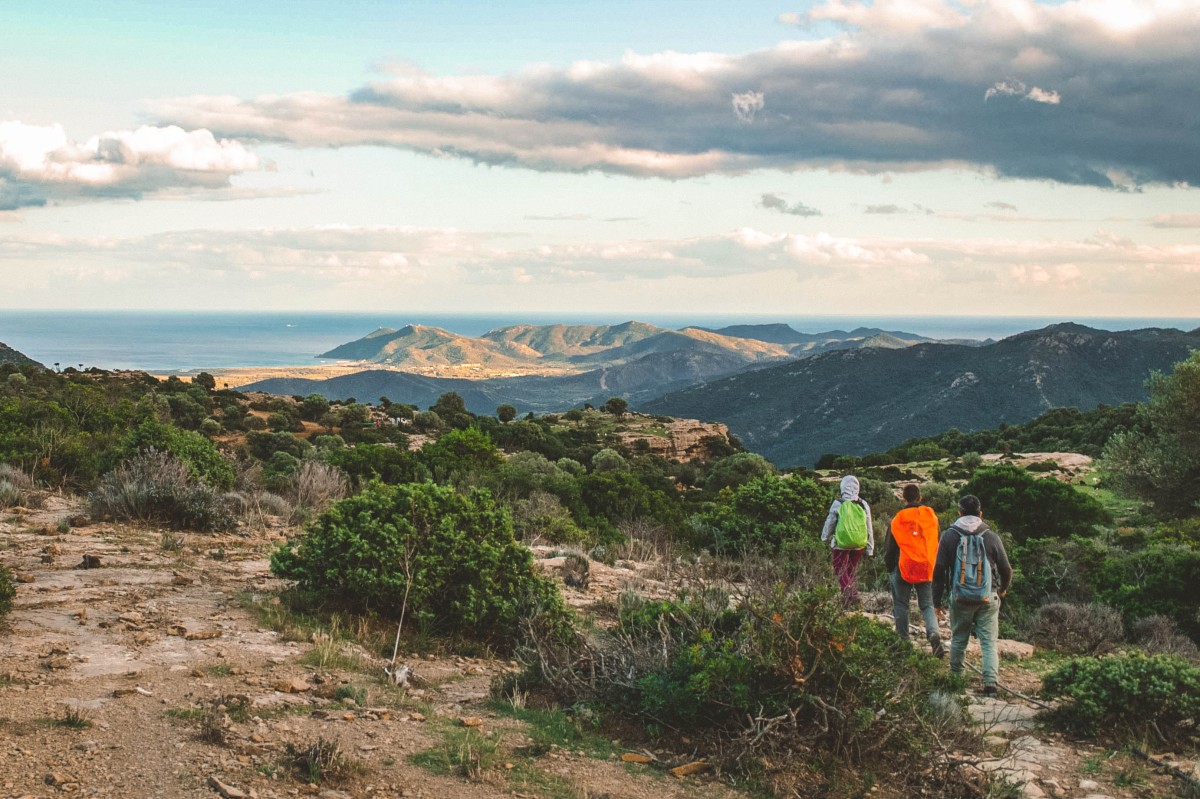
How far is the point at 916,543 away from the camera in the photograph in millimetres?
8328

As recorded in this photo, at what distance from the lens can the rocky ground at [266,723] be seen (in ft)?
14.7

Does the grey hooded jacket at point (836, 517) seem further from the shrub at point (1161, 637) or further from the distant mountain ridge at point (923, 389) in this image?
the distant mountain ridge at point (923, 389)

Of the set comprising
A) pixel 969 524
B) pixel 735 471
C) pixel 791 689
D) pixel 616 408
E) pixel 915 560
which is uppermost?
pixel 969 524

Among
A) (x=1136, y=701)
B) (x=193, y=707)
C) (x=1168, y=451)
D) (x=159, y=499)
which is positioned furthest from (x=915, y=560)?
(x=1168, y=451)

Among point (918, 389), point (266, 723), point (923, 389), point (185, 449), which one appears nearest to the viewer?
point (266, 723)

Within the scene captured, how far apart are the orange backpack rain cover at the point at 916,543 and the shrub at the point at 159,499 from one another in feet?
26.9

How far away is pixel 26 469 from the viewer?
14578 mm

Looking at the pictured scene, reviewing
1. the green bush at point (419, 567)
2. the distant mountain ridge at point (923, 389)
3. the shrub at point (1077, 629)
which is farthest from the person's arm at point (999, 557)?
the distant mountain ridge at point (923, 389)

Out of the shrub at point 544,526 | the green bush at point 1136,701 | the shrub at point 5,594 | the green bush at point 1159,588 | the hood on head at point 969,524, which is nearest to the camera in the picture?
the green bush at point 1136,701

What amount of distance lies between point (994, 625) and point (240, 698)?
18.9ft

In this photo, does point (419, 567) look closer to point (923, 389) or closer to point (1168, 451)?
point (1168, 451)

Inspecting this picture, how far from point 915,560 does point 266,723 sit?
224 inches

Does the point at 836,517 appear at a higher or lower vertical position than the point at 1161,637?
higher

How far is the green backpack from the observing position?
904 centimetres
